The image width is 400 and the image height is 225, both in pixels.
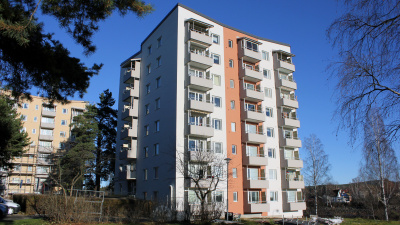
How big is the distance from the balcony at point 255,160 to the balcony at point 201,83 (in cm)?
1031

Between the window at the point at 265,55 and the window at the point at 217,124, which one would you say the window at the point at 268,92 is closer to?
the window at the point at 265,55

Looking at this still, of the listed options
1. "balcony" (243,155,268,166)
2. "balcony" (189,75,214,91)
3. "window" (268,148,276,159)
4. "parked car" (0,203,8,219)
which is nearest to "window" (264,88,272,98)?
"window" (268,148,276,159)

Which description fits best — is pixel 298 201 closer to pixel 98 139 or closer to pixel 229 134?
pixel 229 134

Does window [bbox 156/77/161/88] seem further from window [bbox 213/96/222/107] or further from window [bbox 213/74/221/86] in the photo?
window [bbox 213/96/222/107]

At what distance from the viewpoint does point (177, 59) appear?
131ft

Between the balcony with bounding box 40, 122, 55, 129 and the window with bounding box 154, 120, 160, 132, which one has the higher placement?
the balcony with bounding box 40, 122, 55, 129

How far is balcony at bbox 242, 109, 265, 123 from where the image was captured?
4272 cm

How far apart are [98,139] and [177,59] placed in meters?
25.5

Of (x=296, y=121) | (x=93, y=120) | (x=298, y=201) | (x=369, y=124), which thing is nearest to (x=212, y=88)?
(x=296, y=121)

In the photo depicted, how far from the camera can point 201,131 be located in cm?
3781

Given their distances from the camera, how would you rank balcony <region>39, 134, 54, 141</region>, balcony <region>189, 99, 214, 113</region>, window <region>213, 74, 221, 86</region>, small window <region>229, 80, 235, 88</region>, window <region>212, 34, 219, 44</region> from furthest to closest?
1. balcony <region>39, 134, 54, 141</region>
2. window <region>212, 34, 219, 44</region>
3. small window <region>229, 80, 235, 88</region>
4. window <region>213, 74, 221, 86</region>
5. balcony <region>189, 99, 214, 113</region>

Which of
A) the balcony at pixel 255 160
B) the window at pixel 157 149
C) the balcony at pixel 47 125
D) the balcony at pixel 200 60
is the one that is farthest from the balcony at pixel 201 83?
the balcony at pixel 47 125

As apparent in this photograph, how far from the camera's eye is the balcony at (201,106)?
3809 centimetres

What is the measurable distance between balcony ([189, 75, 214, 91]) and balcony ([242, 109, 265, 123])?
20.7 feet
